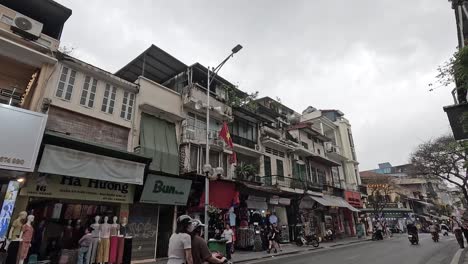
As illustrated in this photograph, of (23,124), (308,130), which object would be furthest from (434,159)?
(23,124)

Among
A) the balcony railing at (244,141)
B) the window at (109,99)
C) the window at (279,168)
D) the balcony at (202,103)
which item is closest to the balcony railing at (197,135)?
the balcony at (202,103)

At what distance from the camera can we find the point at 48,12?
42.5 ft

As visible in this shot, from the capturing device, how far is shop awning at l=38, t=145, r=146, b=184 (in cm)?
1026

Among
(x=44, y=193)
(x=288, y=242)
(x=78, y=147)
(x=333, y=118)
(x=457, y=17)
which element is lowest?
(x=288, y=242)

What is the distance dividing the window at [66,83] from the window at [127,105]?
2591mm

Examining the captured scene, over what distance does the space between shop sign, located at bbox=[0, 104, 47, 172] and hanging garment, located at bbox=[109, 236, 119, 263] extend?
4.23 metres

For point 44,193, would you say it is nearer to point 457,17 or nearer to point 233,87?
point 233,87

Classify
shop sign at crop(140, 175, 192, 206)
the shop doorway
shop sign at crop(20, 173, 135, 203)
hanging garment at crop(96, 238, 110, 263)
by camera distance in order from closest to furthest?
shop sign at crop(20, 173, 135, 203) → hanging garment at crop(96, 238, 110, 263) → shop sign at crop(140, 175, 192, 206) → the shop doorway

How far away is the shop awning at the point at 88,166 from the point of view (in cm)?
1026

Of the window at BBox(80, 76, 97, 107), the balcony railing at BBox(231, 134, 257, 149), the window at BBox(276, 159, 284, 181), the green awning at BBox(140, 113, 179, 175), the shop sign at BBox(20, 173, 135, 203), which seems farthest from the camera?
the window at BBox(276, 159, 284, 181)

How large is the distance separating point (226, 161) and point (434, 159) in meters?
20.1

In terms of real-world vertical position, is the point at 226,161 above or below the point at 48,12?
below

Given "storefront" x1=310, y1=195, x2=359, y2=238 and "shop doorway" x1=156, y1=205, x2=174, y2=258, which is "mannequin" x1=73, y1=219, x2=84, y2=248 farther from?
"storefront" x1=310, y1=195, x2=359, y2=238

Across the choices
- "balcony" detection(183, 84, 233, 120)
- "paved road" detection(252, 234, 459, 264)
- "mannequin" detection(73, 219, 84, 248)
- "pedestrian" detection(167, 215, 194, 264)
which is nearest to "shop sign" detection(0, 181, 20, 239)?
"mannequin" detection(73, 219, 84, 248)
